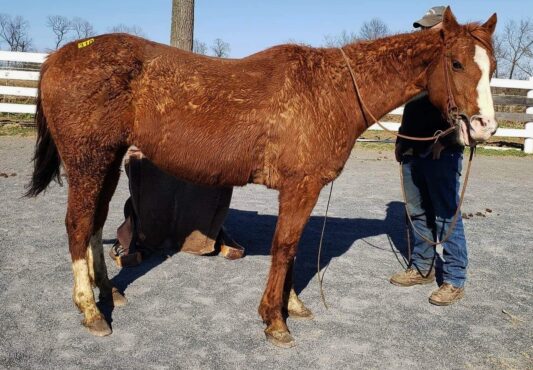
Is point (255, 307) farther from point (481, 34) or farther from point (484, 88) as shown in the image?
point (481, 34)

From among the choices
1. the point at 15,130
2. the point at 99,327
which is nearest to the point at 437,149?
the point at 99,327

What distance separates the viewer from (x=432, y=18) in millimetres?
4090

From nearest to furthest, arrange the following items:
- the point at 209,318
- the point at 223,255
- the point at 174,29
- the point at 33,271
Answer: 1. the point at 209,318
2. the point at 33,271
3. the point at 223,255
4. the point at 174,29

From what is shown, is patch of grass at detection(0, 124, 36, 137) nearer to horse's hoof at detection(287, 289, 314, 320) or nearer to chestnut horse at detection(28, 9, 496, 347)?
chestnut horse at detection(28, 9, 496, 347)

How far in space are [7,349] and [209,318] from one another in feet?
4.76

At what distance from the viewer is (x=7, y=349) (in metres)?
3.07

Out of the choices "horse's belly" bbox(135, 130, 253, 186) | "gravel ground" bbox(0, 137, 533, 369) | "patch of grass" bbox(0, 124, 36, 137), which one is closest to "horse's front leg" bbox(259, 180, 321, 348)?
"gravel ground" bbox(0, 137, 533, 369)

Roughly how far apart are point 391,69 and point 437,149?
3.23ft

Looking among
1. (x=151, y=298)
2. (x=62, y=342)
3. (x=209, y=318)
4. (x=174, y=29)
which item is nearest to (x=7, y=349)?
(x=62, y=342)

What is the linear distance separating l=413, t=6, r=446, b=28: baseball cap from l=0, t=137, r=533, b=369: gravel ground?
256 centimetres

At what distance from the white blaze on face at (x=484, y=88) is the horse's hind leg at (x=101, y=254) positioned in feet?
9.60

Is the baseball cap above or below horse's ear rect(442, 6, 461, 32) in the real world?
above

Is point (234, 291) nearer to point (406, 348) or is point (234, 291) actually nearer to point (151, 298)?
point (151, 298)

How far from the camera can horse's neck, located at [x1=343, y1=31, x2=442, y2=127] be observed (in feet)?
11.8
